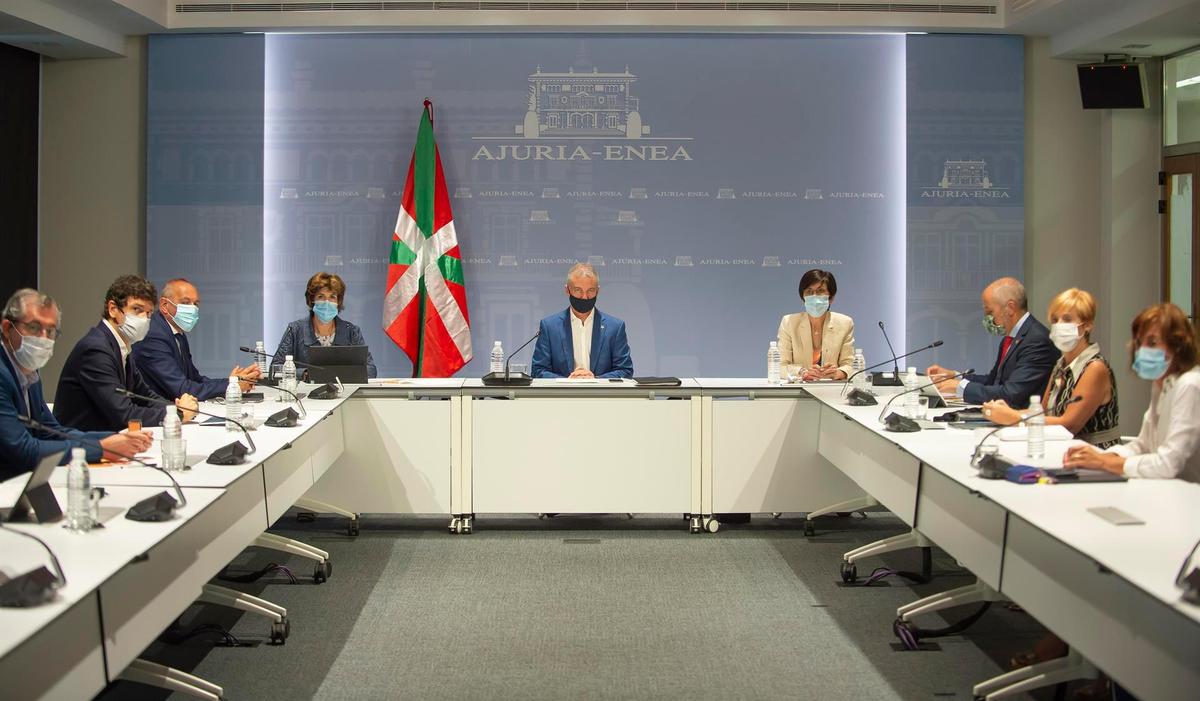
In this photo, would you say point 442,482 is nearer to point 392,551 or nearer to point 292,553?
point 392,551

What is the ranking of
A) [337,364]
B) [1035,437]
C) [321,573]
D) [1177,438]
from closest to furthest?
[1177,438] < [1035,437] < [321,573] < [337,364]

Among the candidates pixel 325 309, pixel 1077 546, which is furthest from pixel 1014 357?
pixel 325 309

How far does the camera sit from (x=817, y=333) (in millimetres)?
6141

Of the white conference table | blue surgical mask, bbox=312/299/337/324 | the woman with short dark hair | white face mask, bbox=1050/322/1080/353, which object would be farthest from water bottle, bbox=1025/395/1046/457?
blue surgical mask, bbox=312/299/337/324

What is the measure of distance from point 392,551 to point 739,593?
169 centimetres

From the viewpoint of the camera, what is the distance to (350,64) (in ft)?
24.6

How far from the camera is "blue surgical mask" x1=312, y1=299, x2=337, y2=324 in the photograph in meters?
5.81

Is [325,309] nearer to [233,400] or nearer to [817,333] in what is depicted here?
[233,400]

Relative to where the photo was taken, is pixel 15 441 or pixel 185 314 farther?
pixel 185 314

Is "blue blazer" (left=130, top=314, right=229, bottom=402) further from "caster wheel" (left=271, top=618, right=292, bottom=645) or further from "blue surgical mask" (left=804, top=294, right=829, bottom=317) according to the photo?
"blue surgical mask" (left=804, top=294, right=829, bottom=317)

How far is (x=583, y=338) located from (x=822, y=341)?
1350 millimetres

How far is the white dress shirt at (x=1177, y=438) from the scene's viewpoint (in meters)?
3.22

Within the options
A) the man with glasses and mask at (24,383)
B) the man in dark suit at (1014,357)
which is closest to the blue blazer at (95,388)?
the man with glasses and mask at (24,383)

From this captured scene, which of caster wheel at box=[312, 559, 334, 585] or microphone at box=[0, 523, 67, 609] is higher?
microphone at box=[0, 523, 67, 609]
